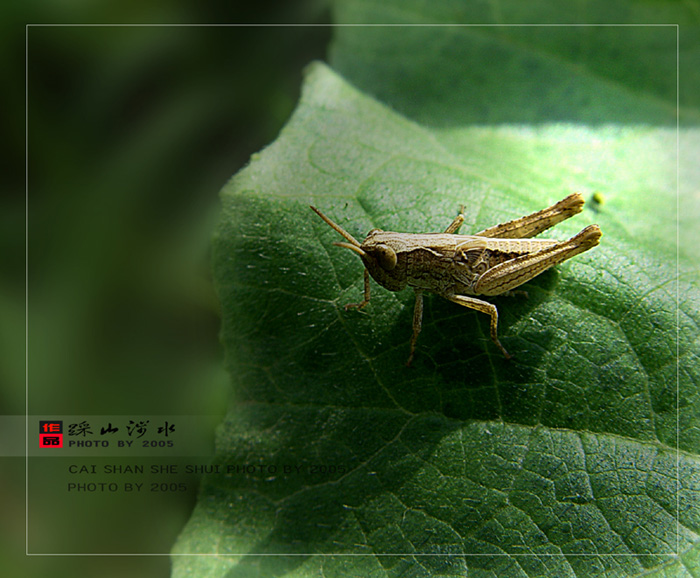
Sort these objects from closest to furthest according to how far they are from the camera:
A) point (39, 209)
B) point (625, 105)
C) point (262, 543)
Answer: point (262, 543) → point (625, 105) → point (39, 209)

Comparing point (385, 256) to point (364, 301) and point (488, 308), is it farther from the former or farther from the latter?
point (488, 308)

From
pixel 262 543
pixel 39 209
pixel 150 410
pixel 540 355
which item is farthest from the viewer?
pixel 39 209

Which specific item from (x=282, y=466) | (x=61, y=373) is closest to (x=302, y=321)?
(x=282, y=466)

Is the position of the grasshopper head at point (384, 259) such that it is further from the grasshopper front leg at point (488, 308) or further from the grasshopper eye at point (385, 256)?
the grasshopper front leg at point (488, 308)

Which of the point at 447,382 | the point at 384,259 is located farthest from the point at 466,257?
the point at 447,382

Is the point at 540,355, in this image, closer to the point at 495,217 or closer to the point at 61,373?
the point at 495,217

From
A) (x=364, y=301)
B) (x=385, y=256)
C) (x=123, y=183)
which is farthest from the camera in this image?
(x=123, y=183)

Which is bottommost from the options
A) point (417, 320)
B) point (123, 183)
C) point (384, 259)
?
point (417, 320)
